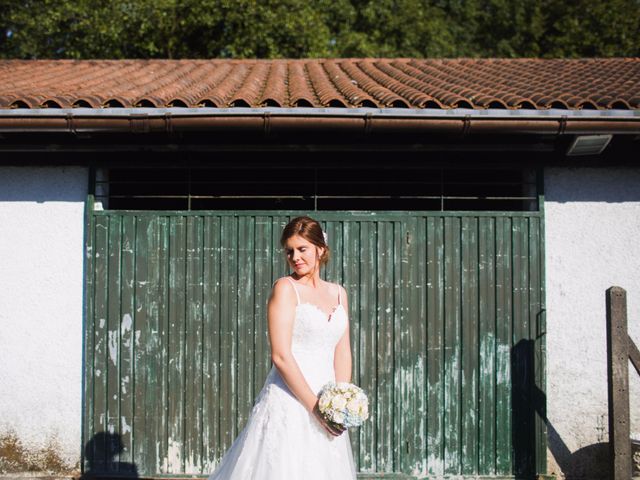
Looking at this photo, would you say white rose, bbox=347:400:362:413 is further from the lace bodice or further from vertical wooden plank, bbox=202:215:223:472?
vertical wooden plank, bbox=202:215:223:472

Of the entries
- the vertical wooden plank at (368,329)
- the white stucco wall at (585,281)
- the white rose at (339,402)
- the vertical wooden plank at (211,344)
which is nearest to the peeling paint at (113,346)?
the vertical wooden plank at (211,344)

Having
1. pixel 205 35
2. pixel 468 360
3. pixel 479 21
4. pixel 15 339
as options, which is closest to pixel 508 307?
pixel 468 360

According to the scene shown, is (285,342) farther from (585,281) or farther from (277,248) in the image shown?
(585,281)

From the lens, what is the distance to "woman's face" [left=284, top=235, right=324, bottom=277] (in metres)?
3.53

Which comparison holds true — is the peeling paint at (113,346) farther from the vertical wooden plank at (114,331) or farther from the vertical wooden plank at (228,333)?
the vertical wooden plank at (228,333)

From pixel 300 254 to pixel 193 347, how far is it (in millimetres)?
2455

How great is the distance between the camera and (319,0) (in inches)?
619

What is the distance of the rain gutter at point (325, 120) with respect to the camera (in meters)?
5.17

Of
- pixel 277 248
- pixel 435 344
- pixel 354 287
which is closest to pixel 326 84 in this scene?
pixel 277 248

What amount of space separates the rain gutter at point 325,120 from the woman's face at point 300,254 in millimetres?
1886

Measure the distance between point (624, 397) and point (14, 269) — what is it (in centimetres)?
495

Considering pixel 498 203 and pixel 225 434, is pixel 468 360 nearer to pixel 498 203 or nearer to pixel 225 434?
pixel 225 434

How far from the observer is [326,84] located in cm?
648

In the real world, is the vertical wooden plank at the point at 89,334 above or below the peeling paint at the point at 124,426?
above
